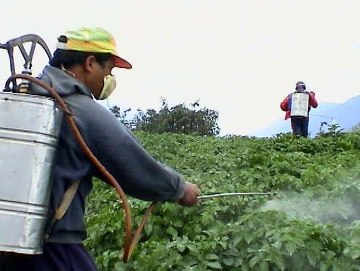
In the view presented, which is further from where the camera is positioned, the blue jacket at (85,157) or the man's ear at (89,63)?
the man's ear at (89,63)

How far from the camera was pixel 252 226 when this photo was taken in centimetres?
404

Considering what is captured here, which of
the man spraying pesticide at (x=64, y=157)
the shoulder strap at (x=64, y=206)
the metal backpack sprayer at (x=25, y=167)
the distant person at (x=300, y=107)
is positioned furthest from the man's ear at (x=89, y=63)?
the distant person at (x=300, y=107)

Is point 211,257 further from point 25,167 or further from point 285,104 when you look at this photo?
point 285,104

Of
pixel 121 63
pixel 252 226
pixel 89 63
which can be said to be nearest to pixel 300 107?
pixel 252 226

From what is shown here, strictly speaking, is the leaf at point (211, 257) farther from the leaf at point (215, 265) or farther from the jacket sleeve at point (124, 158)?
the jacket sleeve at point (124, 158)

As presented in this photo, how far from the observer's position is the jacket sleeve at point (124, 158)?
2.91 m

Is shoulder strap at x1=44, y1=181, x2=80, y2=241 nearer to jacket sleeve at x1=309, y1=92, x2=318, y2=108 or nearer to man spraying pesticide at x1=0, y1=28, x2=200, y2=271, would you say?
man spraying pesticide at x1=0, y1=28, x2=200, y2=271

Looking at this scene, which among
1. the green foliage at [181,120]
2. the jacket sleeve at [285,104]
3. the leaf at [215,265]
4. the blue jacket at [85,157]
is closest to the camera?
the blue jacket at [85,157]

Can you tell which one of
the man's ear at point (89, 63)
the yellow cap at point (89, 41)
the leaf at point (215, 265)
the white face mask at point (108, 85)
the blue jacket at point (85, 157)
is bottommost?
the leaf at point (215, 265)

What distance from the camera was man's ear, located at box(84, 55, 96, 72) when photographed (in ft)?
9.95

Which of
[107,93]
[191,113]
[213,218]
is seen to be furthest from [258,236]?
[191,113]

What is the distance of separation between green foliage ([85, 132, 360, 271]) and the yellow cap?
4.38 feet

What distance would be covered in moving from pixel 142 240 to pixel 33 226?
1823 mm

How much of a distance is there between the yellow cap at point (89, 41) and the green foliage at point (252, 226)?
134cm
